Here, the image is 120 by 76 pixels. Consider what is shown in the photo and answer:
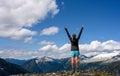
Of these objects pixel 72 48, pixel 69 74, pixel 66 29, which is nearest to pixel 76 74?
pixel 69 74

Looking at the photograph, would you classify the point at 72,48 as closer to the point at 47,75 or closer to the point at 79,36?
the point at 79,36

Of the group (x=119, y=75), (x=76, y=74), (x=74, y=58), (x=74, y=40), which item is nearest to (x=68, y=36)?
(x=74, y=40)

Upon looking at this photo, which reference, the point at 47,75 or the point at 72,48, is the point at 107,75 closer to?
the point at 72,48

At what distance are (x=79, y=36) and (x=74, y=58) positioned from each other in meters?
2.40

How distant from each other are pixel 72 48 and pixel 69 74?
2.73 meters

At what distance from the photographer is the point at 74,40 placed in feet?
88.8

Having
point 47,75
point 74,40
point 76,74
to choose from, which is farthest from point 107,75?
point 47,75

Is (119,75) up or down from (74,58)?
down

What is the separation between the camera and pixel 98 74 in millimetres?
26062

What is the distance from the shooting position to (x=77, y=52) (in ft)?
87.8

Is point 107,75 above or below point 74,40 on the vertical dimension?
below

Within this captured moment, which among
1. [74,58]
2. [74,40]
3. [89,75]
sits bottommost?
[89,75]

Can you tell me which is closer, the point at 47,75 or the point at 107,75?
the point at 107,75

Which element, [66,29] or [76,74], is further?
[66,29]
